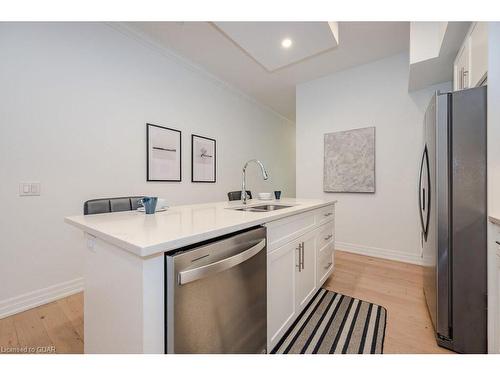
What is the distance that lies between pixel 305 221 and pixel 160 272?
1157 mm

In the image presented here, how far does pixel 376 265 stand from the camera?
8.66ft

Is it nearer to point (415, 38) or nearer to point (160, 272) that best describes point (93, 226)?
point (160, 272)

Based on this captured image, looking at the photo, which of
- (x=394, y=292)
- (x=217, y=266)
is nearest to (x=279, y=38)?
(x=217, y=266)

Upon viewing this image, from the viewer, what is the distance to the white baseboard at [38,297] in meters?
1.61

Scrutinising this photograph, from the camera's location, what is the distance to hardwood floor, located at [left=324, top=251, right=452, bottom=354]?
4.45ft

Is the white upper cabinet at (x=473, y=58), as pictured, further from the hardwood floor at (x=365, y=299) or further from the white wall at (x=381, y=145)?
the hardwood floor at (x=365, y=299)

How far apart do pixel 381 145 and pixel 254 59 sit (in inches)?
80.5

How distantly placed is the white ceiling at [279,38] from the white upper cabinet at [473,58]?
1098 millimetres

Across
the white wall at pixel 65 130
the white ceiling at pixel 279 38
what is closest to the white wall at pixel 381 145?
the white ceiling at pixel 279 38

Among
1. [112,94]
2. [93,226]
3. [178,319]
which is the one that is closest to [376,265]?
[178,319]

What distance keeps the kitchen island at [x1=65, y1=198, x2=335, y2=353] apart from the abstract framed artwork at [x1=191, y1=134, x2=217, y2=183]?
6.43 ft

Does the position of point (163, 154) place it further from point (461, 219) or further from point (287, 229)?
point (461, 219)

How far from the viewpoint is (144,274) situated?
0.68 m
